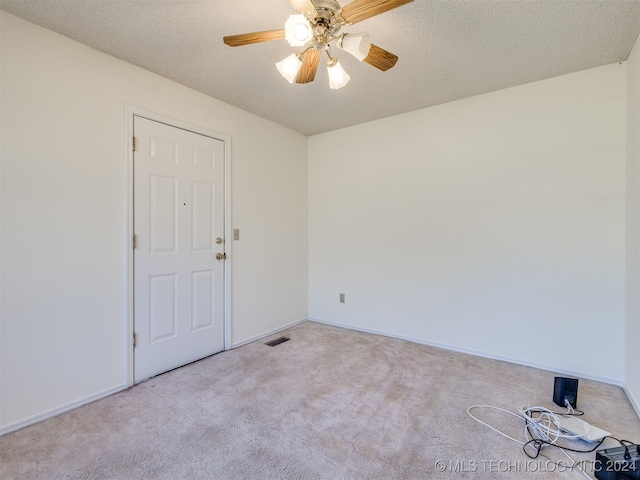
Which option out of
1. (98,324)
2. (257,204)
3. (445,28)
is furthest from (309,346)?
(445,28)

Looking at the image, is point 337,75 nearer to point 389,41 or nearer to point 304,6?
point 304,6

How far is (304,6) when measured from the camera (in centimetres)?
146

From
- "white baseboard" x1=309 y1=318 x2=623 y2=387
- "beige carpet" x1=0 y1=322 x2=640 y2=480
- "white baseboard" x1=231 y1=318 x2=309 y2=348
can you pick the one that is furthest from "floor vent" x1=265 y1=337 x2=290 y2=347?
"white baseboard" x1=309 y1=318 x2=623 y2=387

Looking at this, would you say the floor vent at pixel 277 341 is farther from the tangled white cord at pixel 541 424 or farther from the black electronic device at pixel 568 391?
the black electronic device at pixel 568 391

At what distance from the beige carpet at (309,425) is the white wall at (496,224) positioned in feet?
1.41

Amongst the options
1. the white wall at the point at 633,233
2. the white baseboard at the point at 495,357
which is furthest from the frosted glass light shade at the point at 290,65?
the white baseboard at the point at 495,357

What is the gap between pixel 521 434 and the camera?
1.79 meters

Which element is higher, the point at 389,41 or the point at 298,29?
the point at 389,41

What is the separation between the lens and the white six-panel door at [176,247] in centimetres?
245

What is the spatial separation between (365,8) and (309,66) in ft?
1.62

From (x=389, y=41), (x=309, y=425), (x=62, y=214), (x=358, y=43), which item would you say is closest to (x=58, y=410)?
(x=62, y=214)

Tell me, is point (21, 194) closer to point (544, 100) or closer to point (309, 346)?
point (309, 346)

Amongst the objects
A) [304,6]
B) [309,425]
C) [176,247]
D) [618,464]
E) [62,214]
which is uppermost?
[304,6]

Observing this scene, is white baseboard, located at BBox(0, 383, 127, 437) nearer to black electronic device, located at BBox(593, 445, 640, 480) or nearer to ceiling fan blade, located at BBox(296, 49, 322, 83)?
ceiling fan blade, located at BBox(296, 49, 322, 83)
